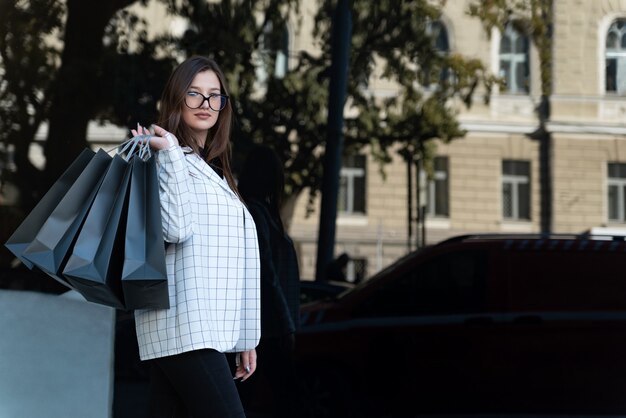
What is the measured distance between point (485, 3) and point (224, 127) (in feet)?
11.6

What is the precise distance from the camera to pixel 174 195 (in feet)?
10.7

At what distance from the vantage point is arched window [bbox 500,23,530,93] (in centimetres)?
669

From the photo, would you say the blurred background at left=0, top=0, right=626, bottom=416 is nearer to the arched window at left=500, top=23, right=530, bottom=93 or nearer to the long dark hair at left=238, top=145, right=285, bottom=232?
the arched window at left=500, top=23, right=530, bottom=93

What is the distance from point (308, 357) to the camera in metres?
6.25

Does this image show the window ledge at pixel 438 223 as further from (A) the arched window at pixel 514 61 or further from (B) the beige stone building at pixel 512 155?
(A) the arched window at pixel 514 61

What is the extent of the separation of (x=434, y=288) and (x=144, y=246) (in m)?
3.25

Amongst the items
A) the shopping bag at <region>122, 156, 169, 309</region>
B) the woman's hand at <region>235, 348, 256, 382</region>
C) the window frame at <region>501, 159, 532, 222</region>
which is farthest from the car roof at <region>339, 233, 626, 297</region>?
the shopping bag at <region>122, 156, 169, 309</region>

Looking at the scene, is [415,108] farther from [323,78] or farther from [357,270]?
[357,270]

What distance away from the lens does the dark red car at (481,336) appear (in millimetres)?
6004

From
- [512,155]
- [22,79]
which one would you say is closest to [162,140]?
[22,79]

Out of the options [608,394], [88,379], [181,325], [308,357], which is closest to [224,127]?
[181,325]

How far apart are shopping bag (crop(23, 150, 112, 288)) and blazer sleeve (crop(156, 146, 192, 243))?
18cm

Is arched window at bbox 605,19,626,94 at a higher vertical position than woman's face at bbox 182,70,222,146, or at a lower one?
higher

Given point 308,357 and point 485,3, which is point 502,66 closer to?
point 485,3
